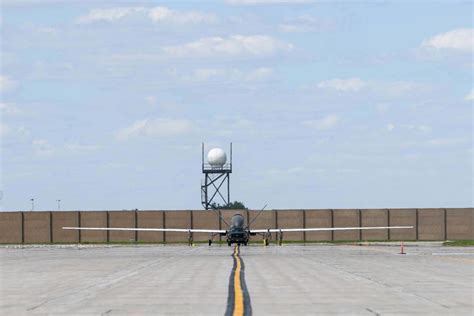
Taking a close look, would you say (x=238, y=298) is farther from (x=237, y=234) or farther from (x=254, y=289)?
(x=237, y=234)

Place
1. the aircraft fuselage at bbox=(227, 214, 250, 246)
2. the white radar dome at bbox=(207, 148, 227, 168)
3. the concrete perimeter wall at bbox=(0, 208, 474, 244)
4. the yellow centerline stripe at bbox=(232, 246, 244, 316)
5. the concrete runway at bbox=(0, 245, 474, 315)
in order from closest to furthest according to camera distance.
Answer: the yellow centerline stripe at bbox=(232, 246, 244, 316)
the concrete runway at bbox=(0, 245, 474, 315)
the aircraft fuselage at bbox=(227, 214, 250, 246)
the concrete perimeter wall at bbox=(0, 208, 474, 244)
the white radar dome at bbox=(207, 148, 227, 168)

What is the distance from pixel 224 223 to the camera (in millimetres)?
116000

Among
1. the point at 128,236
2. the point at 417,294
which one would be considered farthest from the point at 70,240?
the point at 417,294

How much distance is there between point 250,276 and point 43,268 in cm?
1322

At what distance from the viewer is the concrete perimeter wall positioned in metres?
114

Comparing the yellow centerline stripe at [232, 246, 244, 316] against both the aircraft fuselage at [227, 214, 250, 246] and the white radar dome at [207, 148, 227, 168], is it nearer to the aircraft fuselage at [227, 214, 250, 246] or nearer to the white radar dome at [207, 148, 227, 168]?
the aircraft fuselage at [227, 214, 250, 246]

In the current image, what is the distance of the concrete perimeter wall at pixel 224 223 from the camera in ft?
373

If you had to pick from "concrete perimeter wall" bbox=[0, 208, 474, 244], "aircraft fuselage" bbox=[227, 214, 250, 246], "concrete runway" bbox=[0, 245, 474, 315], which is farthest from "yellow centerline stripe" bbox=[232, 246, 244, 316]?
"concrete perimeter wall" bbox=[0, 208, 474, 244]

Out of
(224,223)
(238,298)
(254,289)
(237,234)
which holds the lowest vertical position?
(224,223)

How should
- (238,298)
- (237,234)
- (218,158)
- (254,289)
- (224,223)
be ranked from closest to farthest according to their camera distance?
(238,298) → (254,289) → (237,234) → (224,223) → (218,158)

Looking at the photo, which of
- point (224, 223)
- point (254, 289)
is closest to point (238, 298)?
point (254, 289)

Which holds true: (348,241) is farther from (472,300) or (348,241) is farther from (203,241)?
(472,300)

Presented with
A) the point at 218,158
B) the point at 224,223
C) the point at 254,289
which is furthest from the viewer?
the point at 218,158

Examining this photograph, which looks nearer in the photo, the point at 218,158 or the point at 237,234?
the point at 237,234
